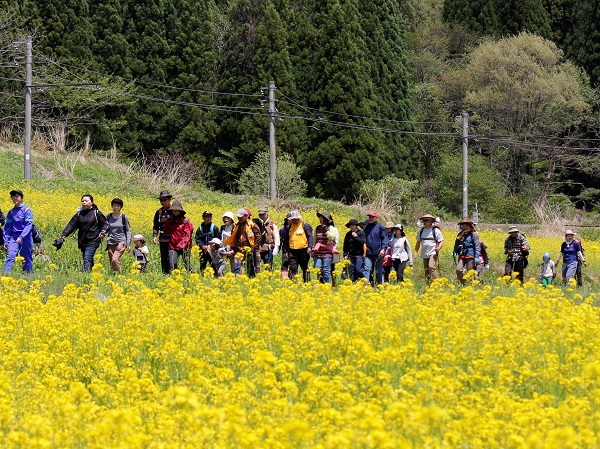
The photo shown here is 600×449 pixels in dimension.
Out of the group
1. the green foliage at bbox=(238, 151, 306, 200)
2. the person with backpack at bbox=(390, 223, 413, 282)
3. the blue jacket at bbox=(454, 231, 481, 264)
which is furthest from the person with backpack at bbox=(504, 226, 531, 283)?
the green foliage at bbox=(238, 151, 306, 200)

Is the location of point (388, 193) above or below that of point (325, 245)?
above

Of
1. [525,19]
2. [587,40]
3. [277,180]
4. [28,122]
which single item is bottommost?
[277,180]

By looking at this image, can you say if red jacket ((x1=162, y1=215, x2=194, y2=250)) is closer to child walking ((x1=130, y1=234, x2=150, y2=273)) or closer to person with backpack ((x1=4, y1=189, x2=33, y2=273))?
child walking ((x1=130, y1=234, x2=150, y2=273))

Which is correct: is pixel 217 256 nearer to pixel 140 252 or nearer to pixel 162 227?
pixel 162 227

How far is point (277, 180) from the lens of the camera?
33156 mm

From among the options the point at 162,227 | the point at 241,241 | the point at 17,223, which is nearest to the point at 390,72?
the point at 162,227

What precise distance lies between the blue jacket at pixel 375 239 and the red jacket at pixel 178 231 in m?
3.12

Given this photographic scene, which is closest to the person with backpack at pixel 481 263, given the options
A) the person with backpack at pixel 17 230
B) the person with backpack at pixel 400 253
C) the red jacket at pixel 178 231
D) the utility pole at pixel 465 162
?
the person with backpack at pixel 400 253

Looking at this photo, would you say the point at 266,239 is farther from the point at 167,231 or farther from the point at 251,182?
the point at 251,182

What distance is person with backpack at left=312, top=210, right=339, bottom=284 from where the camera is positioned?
14086mm

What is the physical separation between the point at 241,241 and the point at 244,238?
68mm

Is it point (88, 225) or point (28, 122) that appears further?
point (28, 122)

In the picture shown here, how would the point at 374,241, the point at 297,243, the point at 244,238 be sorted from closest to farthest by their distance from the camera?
the point at 244,238 < the point at 297,243 < the point at 374,241

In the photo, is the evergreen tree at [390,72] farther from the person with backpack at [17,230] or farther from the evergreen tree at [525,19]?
the person with backpack at [17,230]
